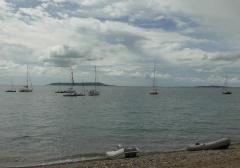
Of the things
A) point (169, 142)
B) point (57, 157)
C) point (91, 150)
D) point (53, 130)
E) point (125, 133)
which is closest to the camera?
point (57, 157)

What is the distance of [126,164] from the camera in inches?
748

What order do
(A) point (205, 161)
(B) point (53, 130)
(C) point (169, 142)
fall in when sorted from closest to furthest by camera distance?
(A) point (205, 161) → (C) point (169, 142) → (B) point (53, 130)

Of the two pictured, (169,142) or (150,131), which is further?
(150,131)

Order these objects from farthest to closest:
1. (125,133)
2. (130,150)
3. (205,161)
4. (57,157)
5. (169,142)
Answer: (125,133) → (169,142) → (57,157) → (130,150) → (205,161)

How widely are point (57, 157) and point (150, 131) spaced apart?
17643 millimetres

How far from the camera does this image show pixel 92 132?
40062mm

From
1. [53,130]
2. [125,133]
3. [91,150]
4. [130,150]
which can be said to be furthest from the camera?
[53,130]

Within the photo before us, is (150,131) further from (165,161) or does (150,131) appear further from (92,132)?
(165,161)

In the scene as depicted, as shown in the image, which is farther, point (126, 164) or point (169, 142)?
point (169, 142)

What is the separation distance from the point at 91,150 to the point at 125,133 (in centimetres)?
1158

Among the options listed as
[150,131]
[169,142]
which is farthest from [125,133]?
[169,142]

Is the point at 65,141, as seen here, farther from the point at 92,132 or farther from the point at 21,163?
the point at 21,163

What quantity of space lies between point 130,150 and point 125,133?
16.4 m

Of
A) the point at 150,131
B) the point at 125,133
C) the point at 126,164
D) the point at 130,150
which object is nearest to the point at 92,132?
the point at 125,133
